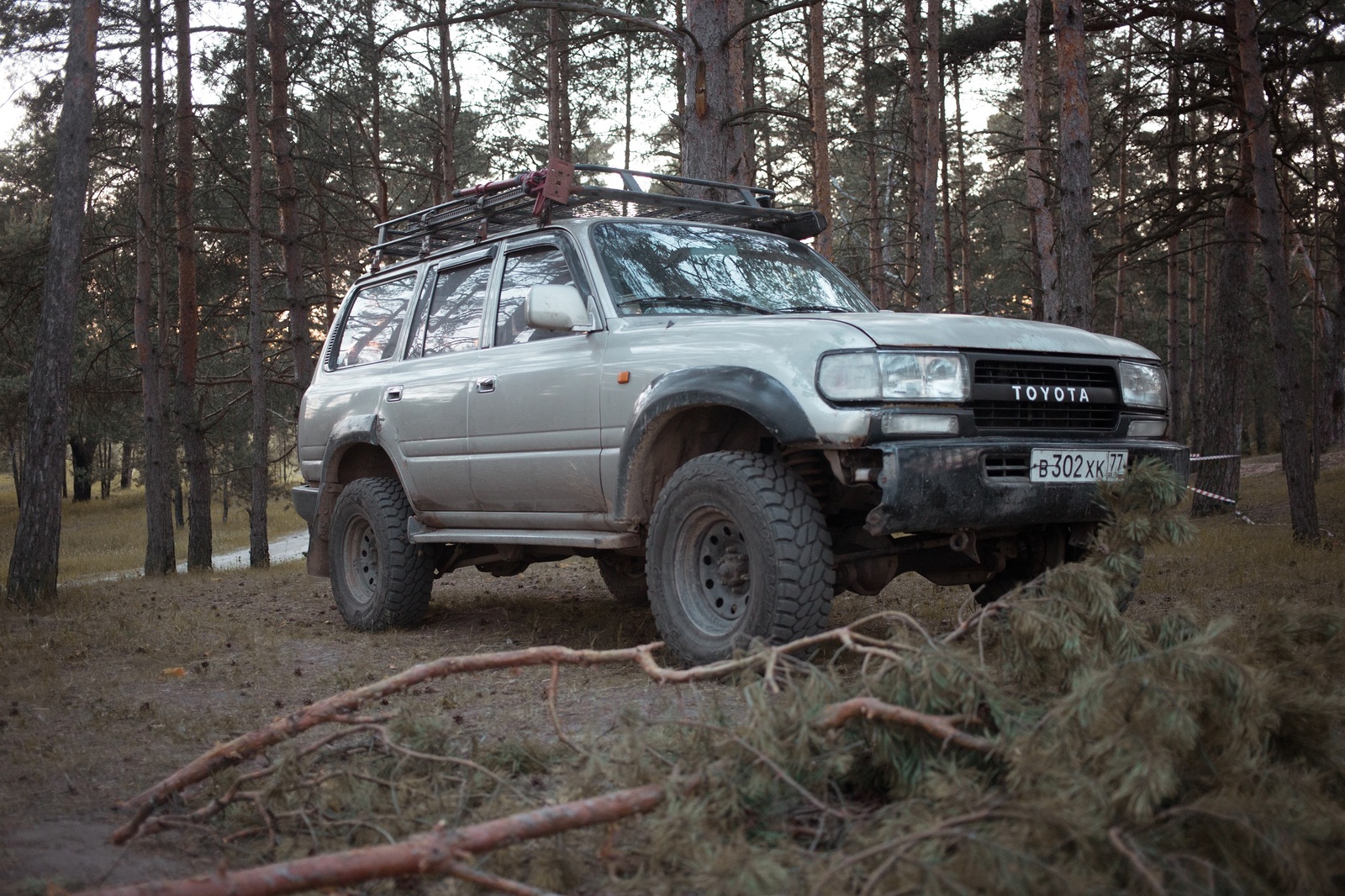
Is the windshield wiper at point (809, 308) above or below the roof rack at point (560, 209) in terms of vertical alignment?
below

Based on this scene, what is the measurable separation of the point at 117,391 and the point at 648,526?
14.2 meters

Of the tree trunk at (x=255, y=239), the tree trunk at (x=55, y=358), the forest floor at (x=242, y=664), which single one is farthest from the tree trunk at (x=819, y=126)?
the tree trunk at (x=55, y=358)

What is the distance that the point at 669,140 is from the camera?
31.2 metres

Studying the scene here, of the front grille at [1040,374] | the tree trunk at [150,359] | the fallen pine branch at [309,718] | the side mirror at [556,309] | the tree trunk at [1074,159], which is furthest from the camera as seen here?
the tree trunk at [150,359]

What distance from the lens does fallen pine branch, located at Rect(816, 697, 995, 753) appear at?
2.62 metres

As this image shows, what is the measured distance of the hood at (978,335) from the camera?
4.18 metres

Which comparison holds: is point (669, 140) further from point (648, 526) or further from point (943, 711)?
point (943, 711)

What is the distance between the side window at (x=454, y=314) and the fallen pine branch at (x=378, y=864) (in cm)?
397

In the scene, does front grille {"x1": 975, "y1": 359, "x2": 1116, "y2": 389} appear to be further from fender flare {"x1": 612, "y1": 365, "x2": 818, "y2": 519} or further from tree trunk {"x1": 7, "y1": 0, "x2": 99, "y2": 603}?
tree trunk {"x1": 7, "y1": 0, "x2": 99, "y2": 603}

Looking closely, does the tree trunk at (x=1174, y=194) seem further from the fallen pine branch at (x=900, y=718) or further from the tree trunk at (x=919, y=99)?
the fallen pine branch at (x=900, y=718)

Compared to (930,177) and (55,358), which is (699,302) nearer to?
(55,358)

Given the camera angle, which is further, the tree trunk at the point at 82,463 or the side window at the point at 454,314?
the tree trunk at the point at 82,463

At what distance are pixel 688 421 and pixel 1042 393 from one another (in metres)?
1.51

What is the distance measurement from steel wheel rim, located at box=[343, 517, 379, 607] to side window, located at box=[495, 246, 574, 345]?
1.76m
